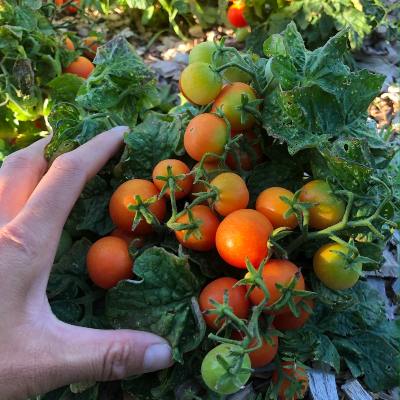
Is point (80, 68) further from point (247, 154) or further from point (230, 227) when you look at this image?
point (230, 227)

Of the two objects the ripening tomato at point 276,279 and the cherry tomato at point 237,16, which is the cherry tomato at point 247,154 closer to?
the ripening tomato at point 276,279

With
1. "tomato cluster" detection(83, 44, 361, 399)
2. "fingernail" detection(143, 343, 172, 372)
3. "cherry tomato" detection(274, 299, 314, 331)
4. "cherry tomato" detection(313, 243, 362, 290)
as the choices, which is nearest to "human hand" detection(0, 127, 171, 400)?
"fingernail" detection(143, 343, 172, 372)

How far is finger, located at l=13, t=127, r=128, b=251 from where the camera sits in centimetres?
92

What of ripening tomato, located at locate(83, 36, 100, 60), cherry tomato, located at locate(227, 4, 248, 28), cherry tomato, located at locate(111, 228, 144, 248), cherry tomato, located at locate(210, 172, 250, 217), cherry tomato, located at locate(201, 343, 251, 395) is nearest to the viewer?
cherry tomato, located at locate(201, 343, 251, 395)

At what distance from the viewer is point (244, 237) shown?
80cm

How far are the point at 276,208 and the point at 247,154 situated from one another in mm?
196

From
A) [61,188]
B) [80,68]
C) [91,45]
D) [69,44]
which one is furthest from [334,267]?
[91,45]

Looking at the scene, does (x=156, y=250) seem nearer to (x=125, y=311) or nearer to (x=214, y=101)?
(x=125, y=311)

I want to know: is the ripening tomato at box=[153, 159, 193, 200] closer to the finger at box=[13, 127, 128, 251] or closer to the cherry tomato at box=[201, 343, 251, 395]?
the finger at box=[13, 127, 128, 251]

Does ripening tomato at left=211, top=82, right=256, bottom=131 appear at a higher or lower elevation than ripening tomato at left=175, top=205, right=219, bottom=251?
higher

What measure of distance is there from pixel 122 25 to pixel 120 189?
1838mm

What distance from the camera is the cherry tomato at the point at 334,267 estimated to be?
837 millimetres

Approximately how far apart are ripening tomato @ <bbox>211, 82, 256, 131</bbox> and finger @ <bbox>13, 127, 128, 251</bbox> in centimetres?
26

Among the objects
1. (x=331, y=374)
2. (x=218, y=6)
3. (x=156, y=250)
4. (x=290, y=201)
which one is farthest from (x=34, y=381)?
(x=218, y=6)
